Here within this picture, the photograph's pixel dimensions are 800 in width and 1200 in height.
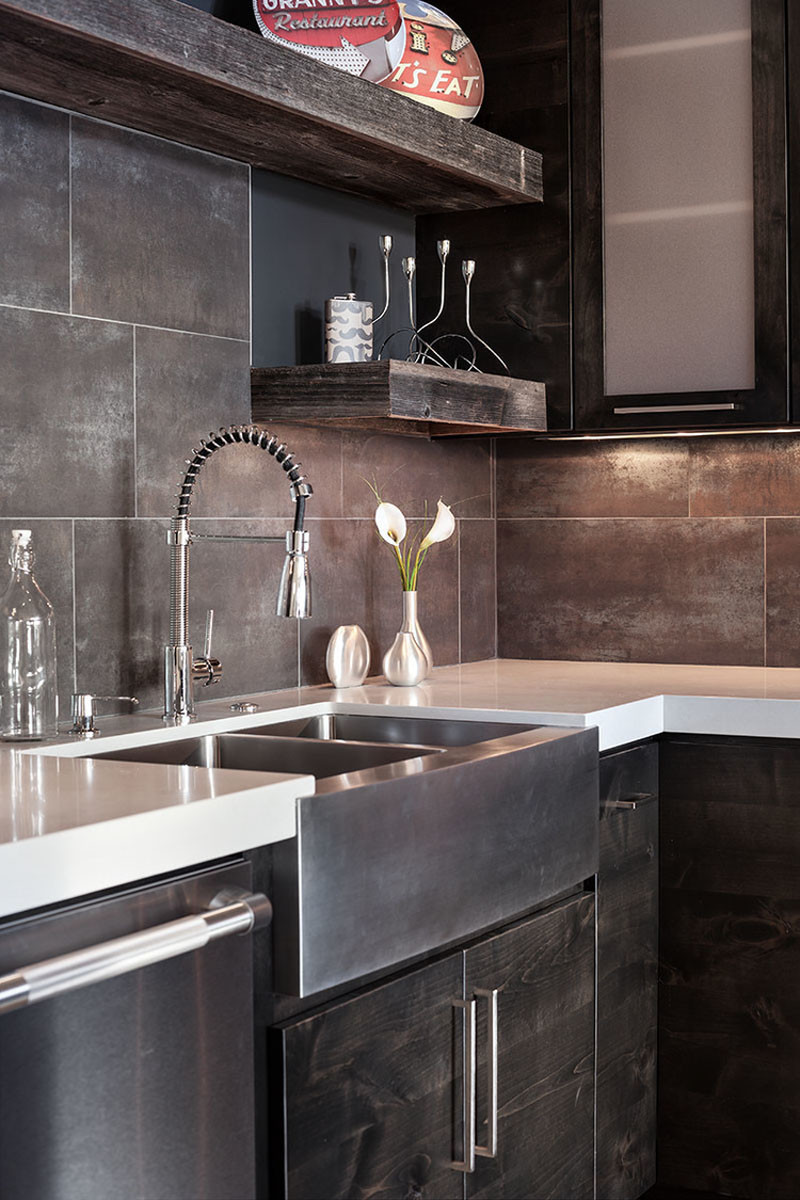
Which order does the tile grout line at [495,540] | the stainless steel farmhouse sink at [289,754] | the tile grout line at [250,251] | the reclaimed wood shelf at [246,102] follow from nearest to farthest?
1. the reclaimed wood shelf at [246,102]
2. the stainless steel farmhouse sink at [289,754]
3. the tile grout line at [250,251]
4. the tile grout line at [495,540]

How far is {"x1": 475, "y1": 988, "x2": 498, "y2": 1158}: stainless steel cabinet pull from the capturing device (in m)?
1.96

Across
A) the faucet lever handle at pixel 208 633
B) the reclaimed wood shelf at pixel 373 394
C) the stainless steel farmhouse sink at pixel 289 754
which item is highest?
the reclaimed wood shelf at pixel 373 394

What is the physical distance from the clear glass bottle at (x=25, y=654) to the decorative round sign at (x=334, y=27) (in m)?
1.00

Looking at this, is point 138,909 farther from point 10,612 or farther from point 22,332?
point 22,332

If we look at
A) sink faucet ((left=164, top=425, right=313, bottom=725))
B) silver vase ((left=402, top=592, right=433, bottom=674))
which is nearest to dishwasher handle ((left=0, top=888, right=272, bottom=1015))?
sink faucet ((left=164, top=425, right=313, bottom=725))

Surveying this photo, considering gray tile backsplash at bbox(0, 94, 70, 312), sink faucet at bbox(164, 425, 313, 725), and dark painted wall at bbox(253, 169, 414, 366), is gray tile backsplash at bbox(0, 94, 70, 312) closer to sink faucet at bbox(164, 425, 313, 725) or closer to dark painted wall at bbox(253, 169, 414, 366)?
sink faucet at bbox(164, 425, 313, 725)

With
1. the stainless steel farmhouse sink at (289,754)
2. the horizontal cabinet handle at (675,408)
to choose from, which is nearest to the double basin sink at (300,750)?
the stainless steel farmhouse sink at (289,754)

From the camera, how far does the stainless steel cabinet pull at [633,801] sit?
2.38m

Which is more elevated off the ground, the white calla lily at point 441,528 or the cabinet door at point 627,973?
the white calla lily at point 441,528

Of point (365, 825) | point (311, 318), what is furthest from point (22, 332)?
point (365, 825)

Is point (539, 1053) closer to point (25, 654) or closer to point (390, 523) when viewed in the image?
point (25, 654)

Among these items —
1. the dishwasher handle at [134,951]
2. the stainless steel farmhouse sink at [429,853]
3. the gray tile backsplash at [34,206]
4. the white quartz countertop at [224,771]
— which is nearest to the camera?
the dishwasher handle at [134,951]

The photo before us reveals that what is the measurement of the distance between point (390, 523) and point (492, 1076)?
46.7 inches

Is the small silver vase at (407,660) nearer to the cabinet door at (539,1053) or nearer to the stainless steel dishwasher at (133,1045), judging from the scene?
the cabinet door at (539,1053)
